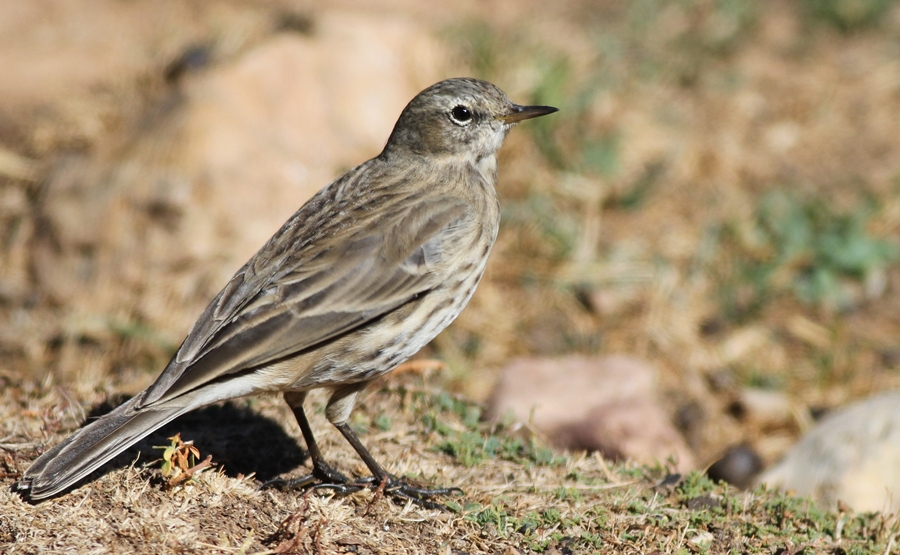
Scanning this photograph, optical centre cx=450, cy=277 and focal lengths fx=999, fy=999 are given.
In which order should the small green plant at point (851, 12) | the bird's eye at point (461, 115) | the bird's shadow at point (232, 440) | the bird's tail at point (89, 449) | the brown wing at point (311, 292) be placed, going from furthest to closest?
1. the small green plant at point (851, 12)
2. the bird's eye at point (461, 115)
3. the bird's shadow at point (232, 440)
4. the brown wing at point (311, 292)
5. the bird's tail at point (89, 449)

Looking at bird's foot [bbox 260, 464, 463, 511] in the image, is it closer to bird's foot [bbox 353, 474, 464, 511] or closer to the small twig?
bird's foot [bbox 353, 474, 464, 511]

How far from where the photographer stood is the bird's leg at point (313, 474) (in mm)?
4266

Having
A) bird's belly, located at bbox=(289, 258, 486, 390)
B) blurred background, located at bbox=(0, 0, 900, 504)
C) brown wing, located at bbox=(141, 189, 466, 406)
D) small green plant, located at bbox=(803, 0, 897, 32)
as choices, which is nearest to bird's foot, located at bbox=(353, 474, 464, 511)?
bird's belly, located at bbox=(289, 258, 486, 390)

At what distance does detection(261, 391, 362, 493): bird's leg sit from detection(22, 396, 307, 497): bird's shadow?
0.62 feet

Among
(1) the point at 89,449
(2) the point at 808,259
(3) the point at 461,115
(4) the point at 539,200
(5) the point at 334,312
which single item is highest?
(3) the point at 461,115

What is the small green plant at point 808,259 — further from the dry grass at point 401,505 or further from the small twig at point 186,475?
the small twig at point 186,475

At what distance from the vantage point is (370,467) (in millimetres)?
4398

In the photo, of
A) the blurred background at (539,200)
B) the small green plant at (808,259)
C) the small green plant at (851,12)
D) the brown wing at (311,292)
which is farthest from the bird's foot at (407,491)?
the small green plant at (851,12)

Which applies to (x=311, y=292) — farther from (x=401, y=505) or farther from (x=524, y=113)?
(x=524, y=113)

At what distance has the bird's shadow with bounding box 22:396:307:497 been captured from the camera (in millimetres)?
4434

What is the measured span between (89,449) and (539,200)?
16.6 ft

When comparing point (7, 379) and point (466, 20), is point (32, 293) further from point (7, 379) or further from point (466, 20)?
point (466, 20)

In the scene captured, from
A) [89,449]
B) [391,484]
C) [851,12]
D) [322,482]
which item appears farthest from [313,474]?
[851,12]

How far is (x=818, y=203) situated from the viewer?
8.38m
